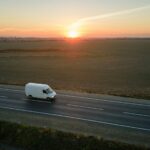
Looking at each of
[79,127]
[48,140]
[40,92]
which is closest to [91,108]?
[79,127]

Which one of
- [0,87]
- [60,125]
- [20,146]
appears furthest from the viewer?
[0,87]

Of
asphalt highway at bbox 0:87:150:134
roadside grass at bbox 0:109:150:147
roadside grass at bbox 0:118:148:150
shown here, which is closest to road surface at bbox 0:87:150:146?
asphalt highway at bbox 0:87:150:134

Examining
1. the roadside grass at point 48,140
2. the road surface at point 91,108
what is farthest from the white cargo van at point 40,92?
the roadside grass at point 48,140

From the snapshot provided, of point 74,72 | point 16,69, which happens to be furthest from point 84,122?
point 16,69

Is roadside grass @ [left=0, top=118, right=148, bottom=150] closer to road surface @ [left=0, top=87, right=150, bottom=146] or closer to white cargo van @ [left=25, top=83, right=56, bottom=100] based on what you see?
road surface @ [left=0, top=87, right=150, bottom=146]

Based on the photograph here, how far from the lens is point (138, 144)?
2338 cm

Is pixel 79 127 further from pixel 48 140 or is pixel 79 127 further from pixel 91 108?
pixel 91 108

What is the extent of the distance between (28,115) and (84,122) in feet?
21.0

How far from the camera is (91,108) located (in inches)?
1310

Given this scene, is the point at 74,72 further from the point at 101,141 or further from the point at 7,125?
the point at 101,141

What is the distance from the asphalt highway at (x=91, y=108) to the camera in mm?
28922

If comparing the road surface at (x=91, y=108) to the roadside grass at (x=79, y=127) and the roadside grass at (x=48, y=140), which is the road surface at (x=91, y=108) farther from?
the roadside grass at (x=48, y=140)

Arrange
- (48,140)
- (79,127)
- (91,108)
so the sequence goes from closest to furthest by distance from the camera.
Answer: (48,140) < (79,127) < (91,108)

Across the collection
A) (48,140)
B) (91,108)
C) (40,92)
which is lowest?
(48,140)
